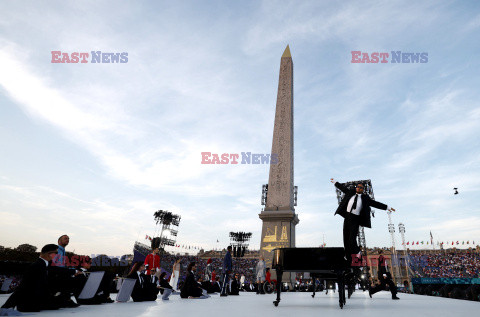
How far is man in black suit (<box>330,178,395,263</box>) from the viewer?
5027 millimetres

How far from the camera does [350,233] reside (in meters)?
5.09

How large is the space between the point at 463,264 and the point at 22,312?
208 feet

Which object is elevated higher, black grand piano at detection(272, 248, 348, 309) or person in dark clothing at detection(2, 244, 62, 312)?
black grand piano at detection(272, 248, 348, 309)

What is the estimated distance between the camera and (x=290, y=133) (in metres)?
19.1

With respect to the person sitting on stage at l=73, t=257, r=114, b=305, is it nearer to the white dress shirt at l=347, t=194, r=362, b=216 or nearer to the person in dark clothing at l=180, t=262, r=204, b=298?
the person in dark clothing at l=180, t=262, r=204, b=298

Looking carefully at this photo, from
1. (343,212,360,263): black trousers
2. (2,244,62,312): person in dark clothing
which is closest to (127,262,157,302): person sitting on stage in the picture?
(2,244,62,312): person in dark clothing

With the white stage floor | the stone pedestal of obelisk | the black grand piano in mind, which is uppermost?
the stone pedestal of obelisk

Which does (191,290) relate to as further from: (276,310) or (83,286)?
(276,310)

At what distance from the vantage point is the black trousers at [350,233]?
4.97 m

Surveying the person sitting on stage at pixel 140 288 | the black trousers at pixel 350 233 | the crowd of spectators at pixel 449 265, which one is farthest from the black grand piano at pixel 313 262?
the crowd of spectators at pixel 449 265

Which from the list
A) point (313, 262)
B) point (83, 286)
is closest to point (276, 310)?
point (313, 262)

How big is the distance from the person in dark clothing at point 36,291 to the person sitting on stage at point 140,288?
213 cm

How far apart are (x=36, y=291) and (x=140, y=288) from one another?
278 cm

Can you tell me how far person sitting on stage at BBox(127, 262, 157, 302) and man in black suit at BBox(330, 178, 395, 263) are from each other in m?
4.13
